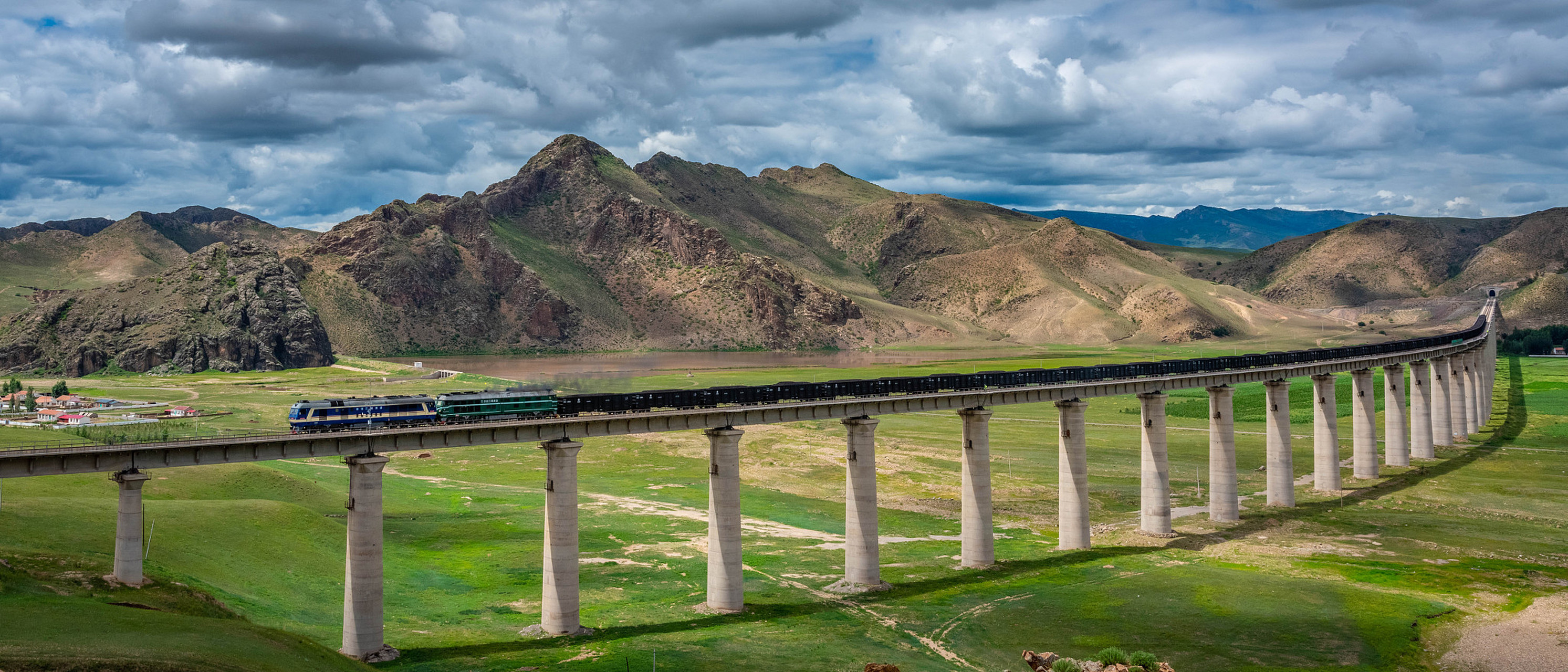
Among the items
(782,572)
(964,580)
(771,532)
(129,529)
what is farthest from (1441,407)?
(129,529)

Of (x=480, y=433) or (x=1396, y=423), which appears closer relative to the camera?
(x=480, y=433)

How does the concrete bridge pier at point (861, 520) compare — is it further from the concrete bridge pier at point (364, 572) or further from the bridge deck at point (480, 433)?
the concrete bridge pier at point (364, 572)

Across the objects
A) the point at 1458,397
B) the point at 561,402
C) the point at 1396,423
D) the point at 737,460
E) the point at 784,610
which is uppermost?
the point at 561,402

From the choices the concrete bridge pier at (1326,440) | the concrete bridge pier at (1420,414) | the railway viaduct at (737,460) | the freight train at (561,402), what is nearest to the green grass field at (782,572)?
the railway viaduct at (737,460)

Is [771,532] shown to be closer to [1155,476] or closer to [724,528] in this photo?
[724,528]

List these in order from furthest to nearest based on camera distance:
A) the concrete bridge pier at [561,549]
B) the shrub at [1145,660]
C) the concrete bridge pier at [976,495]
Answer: the concrete bridge pier at [976,495] → the concrete bridge pier at [561,549] → the shrub at [1145,660]

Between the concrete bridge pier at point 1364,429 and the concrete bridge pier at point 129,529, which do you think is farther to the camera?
the concrete bridge pier at point 1364,429

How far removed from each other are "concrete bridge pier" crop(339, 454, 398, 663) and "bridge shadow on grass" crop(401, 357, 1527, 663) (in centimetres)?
178

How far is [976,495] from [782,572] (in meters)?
13.8

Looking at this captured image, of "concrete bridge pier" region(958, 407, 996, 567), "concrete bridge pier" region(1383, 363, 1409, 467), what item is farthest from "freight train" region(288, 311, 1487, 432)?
"concrete bridge pier" region(1383, 363, 1409, 467)

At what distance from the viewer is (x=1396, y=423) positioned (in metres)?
119

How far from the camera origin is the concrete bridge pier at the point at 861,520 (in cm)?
6706

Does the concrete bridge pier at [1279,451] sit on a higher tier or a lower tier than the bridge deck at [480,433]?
lower

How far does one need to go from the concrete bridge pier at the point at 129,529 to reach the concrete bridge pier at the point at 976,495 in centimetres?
4719
